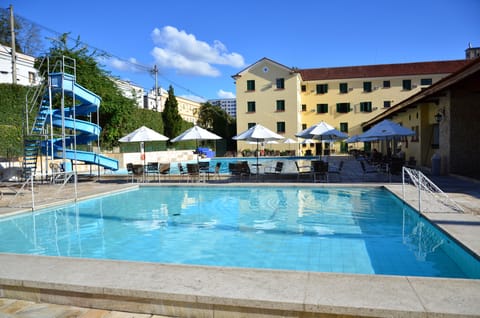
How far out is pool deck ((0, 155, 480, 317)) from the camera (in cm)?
298

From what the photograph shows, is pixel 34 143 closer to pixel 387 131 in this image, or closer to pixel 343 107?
pixel 387 131

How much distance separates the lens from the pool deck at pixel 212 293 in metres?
2.98

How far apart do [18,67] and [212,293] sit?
1525 inches

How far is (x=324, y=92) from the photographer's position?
3950 cm

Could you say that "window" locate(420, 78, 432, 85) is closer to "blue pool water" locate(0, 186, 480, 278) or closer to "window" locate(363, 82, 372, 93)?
"window" locate(363, 82, 372, 93)

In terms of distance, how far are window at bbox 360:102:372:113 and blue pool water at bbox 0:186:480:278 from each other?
2947 cm

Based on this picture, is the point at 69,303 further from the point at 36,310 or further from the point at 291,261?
the point at 291,261

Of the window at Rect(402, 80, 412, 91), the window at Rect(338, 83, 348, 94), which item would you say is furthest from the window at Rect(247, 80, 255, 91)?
the window at Rect(402, 80, 412, 91)

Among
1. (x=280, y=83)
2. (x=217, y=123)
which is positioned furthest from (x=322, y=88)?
(x=217, y=123)

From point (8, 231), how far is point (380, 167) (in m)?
13.9

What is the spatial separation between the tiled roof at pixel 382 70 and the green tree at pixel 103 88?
2122 cm

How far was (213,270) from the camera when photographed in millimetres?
3854

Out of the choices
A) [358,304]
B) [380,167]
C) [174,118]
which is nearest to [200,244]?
[358,304]

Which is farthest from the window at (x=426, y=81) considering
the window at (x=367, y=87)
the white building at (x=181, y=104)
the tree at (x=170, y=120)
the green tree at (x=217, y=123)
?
the white building at (x=181, y=104)
